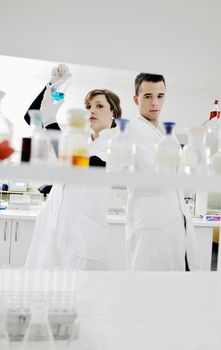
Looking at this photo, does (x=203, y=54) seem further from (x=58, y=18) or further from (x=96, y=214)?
(x=96, y=214)

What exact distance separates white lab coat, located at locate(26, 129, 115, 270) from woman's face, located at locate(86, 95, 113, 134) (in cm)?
23

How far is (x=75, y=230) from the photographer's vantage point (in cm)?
161

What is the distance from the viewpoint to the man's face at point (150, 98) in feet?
5.32

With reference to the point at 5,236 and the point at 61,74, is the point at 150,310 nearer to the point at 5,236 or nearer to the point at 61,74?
the point at 61,74

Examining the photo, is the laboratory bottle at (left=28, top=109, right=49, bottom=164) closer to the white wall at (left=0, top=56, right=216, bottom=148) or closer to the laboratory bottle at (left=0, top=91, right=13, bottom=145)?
the laboratory bottle at (left=0, top=91, right=13, bottom=145)

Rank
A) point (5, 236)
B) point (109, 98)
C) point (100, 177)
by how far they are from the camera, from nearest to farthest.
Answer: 1. point (100, 177)
2. point (109, 98)
3. point (5, 236)

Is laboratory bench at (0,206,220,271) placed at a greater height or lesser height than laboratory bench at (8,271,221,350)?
lesser

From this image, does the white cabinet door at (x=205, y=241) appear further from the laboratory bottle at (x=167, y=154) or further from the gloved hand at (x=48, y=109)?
the laboratory bottle at (x=167, y=154)

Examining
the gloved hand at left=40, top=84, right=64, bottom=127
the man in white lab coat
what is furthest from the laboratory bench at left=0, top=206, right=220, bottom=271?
the gloved hand at left=40, top=84, right=64, bottom=127

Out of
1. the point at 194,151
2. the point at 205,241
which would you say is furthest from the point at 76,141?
the point at 205,241

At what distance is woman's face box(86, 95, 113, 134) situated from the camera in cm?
187

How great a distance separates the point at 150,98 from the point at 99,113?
37 centimetres

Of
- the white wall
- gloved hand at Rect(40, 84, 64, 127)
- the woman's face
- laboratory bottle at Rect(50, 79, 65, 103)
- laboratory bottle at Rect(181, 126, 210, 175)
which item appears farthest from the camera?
the white wall

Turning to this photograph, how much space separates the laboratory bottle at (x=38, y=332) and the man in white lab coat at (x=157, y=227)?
813 millimetres
